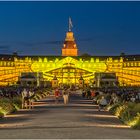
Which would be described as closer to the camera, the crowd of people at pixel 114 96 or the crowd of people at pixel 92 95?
the crowd of people at pixel 114 96

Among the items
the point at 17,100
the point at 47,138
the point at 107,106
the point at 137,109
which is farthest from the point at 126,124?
the point at 17,100

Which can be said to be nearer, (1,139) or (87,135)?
(1,139)

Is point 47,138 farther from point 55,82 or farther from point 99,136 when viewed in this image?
point 55,82

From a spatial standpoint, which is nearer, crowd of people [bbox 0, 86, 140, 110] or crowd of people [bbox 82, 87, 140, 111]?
crowd of people [bbox 82, 87, 140, 111]

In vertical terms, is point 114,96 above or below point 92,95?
below

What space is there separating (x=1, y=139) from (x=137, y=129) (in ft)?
21.8

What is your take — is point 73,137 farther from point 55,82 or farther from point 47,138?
point 55,82

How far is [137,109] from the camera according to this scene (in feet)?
86.3

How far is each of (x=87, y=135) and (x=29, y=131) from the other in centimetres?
225

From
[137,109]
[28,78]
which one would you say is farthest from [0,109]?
[28,78]

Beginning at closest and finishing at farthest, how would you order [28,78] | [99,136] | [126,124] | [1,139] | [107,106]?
1. [1,139]
2. [99,136]
3. [126,124]
4. [107,106]
5. [28,78]

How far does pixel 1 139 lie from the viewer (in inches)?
622

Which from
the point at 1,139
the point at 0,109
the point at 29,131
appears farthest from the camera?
the point at 0,109

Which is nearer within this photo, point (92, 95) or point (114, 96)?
point (114, 96)
